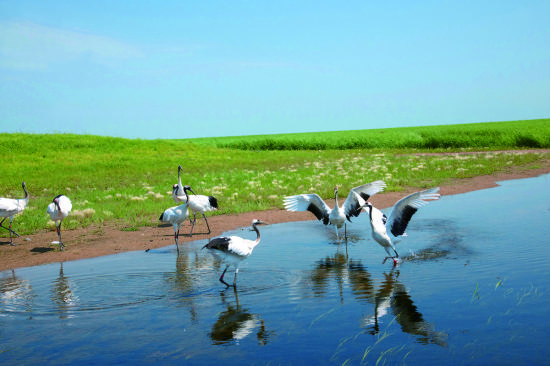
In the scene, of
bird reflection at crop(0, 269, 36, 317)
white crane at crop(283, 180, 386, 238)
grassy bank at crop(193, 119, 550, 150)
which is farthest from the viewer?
grassy bank at crop(193, 119, 550, 150)

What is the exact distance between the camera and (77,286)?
959cm

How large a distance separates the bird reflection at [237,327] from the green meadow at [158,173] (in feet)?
29.2

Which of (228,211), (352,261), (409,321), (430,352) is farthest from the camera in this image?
(228,211)

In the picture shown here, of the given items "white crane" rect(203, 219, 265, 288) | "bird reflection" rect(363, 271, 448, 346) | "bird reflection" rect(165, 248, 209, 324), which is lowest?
"bird reflection" rect(363, 271, 448, 346)

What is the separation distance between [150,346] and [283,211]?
1140 cm

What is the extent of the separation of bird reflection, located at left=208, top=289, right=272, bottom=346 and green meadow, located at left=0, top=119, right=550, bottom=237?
8.89m

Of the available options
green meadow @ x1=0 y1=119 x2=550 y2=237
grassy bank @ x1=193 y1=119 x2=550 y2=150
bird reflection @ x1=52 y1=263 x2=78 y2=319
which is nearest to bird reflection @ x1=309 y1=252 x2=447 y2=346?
bird reflection @ x1=52 y1=263 x2=78 y2=319

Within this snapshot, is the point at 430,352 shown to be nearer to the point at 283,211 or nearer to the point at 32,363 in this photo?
the point at 32,363

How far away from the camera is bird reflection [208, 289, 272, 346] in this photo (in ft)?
22.4

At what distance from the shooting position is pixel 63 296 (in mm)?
8953

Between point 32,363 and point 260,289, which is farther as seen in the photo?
point 260,289

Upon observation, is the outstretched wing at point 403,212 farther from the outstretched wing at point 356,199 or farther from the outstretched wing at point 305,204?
the outstretched wing at point 305,204

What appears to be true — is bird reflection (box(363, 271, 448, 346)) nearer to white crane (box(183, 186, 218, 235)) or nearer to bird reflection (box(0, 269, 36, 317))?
bird reflection (box(0, 269, 36, 317))

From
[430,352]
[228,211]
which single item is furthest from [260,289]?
[228,211]
